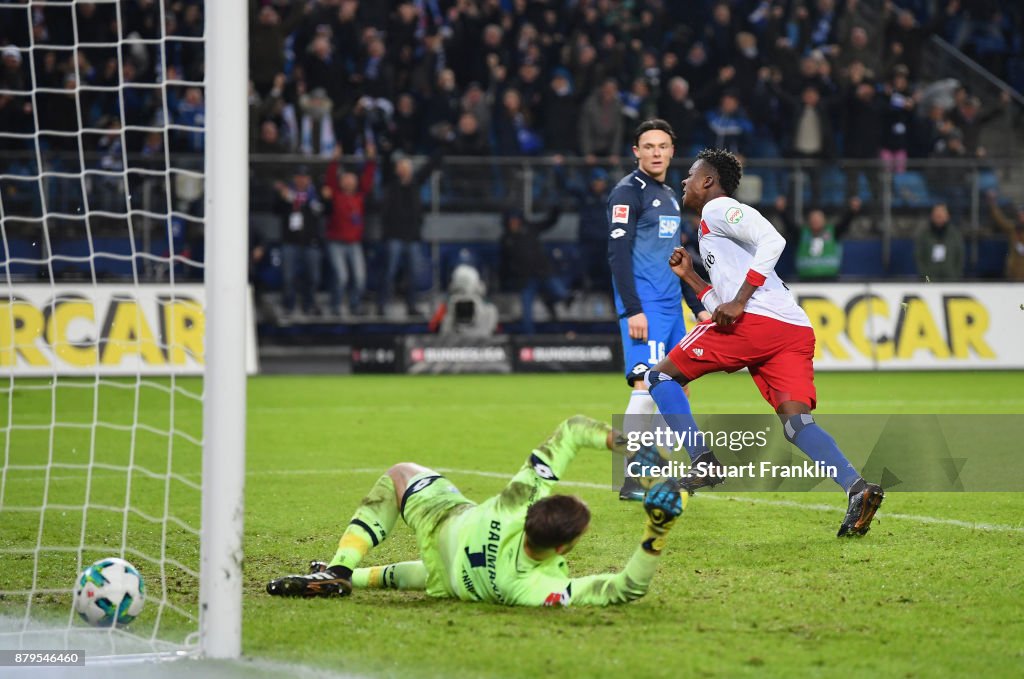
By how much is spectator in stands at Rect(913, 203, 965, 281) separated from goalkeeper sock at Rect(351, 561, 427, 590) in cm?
1531

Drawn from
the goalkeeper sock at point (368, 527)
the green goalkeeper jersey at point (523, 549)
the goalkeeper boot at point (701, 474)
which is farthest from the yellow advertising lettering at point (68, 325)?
the green goalkeeper jersey at point (523, 549)

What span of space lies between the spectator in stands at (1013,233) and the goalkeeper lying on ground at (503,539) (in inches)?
617

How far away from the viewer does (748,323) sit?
270 inches

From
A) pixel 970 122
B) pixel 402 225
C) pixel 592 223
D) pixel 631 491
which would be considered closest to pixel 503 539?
pixel 631 491

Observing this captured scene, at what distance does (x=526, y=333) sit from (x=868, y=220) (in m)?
5.78

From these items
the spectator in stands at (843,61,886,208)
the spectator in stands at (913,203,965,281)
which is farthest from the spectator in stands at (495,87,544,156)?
the spectator in stands at (913,203,965,281)

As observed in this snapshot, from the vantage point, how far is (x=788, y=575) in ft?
18.9

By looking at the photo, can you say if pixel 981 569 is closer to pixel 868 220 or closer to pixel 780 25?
pixel 868 220

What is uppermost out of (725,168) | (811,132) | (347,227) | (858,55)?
(858,55)

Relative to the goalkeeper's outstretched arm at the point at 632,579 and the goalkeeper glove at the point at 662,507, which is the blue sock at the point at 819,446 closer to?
the goalkeeper's outstretched arm at the point at 632,579

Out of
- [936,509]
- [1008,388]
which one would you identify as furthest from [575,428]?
[1008,388]

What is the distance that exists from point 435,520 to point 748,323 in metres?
2.38

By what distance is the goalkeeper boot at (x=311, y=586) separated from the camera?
5411 millimetres

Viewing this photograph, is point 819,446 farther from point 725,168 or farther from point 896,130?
point 896,130
